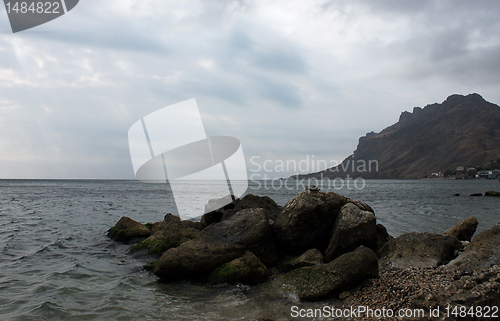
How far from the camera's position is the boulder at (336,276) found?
5906 millimetres

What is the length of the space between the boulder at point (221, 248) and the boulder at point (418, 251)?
3319 millimetres

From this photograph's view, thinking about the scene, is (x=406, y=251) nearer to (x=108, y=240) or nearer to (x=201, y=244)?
(x=201, y=244)

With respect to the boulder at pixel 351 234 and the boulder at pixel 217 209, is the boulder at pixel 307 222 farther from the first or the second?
the boulder at pixel 217 209

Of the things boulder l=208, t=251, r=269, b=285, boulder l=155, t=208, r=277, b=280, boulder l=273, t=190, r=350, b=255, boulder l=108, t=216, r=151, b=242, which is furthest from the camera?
boulder l=108, t=216, r=151, b=242

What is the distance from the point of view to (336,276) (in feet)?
19.8

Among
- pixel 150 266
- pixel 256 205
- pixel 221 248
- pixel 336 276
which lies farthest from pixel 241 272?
pixel 256 205

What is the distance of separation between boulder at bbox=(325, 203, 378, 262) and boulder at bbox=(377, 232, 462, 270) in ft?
2.12

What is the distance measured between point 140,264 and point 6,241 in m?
7.36

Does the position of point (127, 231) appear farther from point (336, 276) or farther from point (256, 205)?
Result: point (336, 276)

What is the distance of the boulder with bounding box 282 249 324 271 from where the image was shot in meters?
7.68

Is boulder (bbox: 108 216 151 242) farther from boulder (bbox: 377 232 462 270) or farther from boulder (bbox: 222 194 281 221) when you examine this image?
boulder (bbox: 377 232 462 270)

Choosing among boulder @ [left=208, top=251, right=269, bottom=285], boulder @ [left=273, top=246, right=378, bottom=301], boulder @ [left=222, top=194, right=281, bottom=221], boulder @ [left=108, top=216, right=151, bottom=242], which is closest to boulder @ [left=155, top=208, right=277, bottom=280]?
boulder @ [left=208, top=251, right=269, bottom=285]

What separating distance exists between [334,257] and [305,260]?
82cm

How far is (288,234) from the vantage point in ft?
28.5
